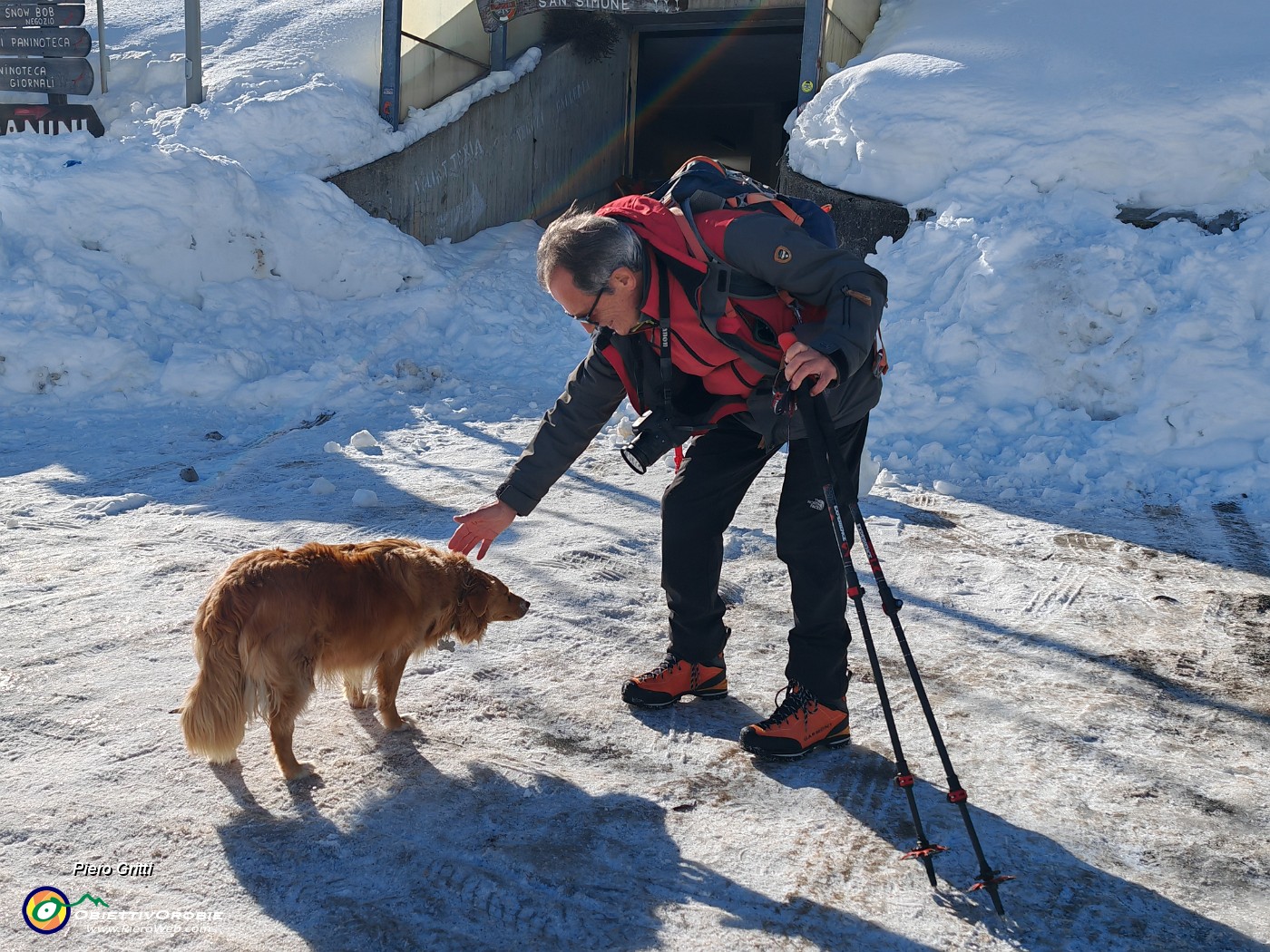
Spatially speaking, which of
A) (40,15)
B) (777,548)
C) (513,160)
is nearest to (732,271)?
(777,548)

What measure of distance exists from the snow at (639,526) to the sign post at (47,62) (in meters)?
0.56

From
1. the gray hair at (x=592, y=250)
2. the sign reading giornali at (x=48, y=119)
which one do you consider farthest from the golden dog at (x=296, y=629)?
the sign reading giornali at (x=48, y=119)

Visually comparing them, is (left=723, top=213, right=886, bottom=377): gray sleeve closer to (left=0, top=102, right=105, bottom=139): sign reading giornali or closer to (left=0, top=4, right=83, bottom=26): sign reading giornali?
(left=0, top=102, right=105, bottom=139): sign reading giornali

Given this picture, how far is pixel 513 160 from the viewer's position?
14.7 metres

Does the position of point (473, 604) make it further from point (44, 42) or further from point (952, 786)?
point (44, 42)

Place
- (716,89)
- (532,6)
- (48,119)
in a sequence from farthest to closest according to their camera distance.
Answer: (716,89)
(532,6)
(48,119)

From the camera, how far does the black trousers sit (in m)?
3.34

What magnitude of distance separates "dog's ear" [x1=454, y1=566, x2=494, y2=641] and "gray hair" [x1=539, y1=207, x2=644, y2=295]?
1.16 metres

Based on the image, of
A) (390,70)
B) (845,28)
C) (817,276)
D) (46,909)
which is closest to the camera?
(46,909)

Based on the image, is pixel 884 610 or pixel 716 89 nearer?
pixel 884 610

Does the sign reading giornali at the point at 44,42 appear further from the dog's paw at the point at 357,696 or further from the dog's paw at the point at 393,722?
the dog's paw at the point at 393,722

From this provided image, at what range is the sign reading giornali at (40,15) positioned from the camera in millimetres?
11273

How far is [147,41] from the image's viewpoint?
533 inches

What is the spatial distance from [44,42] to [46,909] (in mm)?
11789
